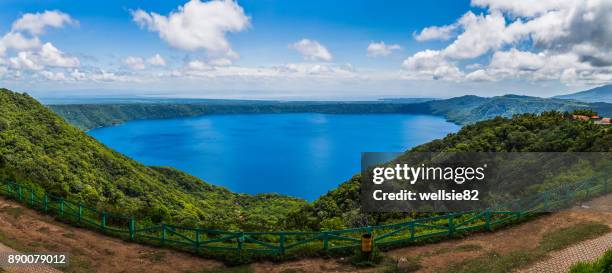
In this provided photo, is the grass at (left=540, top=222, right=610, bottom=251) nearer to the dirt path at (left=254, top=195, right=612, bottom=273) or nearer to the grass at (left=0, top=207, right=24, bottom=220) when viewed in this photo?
the dirt path at (left=254, top=195, right=612, bottom=273)

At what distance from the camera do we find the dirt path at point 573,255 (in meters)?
10.6

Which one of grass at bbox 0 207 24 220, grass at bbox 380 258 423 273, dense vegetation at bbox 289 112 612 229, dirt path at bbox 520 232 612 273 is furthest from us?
dense vegetation at bbox 289 112 612 229

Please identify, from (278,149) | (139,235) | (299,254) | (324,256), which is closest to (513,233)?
(324,256)

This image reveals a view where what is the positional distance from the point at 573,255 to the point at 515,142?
1465 inches

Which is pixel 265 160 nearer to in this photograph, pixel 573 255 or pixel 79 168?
pixel 79 168

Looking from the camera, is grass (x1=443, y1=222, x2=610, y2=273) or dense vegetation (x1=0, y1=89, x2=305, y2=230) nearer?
grass (x1=443, y1=222, x2=610, y2=273)

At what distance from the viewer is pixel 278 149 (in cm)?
17838

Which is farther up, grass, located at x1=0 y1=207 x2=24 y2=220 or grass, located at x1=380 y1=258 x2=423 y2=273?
grass, located at x1=380 y1=258 x2=423 y2=273

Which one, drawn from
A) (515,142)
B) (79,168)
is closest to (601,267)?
(515,142)

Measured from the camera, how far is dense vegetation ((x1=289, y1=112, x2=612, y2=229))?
31.6 m

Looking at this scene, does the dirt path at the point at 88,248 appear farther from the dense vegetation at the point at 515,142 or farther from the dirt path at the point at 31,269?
the dense vegetation at the point at 515,142

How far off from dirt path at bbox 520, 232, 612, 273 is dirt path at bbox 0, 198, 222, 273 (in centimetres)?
1012

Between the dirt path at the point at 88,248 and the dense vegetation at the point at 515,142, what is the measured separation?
1681 centimetres

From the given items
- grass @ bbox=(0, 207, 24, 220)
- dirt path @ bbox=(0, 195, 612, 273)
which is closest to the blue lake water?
grass @ bbox=(0, 207, 24, 220)
